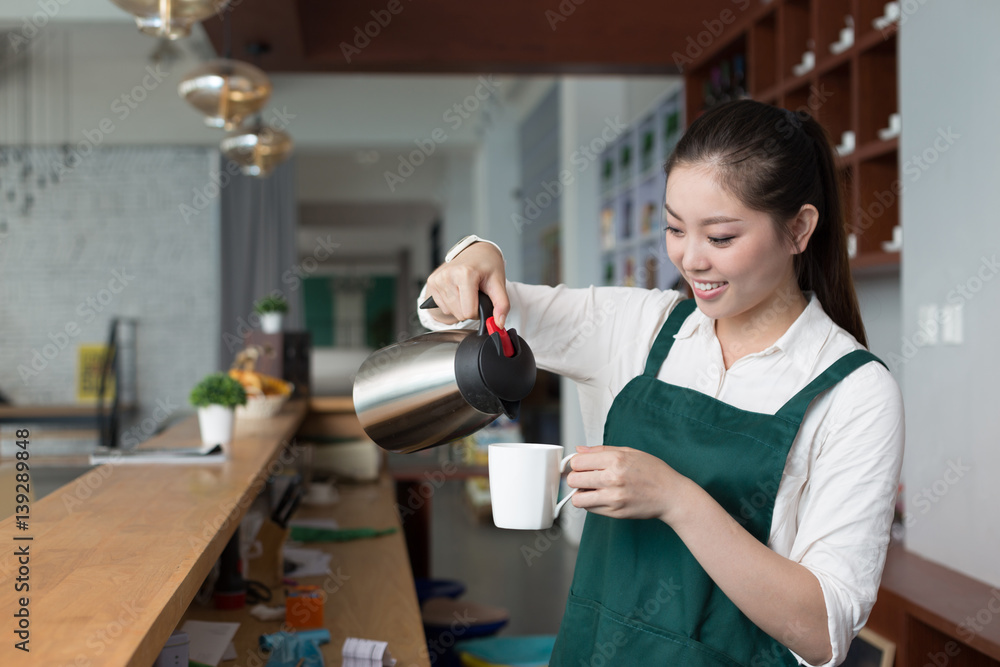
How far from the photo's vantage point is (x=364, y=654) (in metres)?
1.52

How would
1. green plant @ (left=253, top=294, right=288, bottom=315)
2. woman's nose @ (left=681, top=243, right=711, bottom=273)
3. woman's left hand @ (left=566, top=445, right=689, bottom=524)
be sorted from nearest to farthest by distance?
woman's left hand @ (left=566, top=445, right=689, bottom=524)
woman's nose @ (left=681, top=243, right=711, bottom=273)
green plant @ (left=253, top=294, right=288, bottom=315)

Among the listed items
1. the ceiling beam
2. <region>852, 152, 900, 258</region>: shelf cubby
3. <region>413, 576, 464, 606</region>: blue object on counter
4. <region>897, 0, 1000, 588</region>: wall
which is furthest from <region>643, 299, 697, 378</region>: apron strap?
the ceiling beam

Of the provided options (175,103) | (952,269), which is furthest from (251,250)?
(952,269)

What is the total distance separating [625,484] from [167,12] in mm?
1919

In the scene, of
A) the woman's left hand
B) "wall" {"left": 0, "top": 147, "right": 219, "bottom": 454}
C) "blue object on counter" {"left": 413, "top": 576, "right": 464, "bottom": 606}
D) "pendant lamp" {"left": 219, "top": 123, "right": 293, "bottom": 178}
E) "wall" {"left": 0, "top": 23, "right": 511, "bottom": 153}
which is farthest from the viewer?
"wall" {"left": 0, "top": 147, "right": 219, "bottom": 454}

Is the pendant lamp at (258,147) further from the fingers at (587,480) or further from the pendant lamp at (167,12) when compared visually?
the fingers at (587,480)

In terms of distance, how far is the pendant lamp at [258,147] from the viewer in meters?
3.88

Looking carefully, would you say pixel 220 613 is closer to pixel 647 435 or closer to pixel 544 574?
pixel 647 435

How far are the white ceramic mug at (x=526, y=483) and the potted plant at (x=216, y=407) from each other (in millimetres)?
1259

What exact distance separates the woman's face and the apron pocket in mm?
388


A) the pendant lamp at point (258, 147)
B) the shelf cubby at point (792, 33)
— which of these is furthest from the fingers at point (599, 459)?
the pendant lamp at point (258, 147)

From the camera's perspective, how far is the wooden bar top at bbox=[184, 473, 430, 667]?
1664 millimetres

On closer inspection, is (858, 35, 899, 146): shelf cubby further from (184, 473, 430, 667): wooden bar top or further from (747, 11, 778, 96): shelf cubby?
(184, 473, 430, 667): wooden bar top

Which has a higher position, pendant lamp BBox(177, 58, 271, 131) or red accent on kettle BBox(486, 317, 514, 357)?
pendant lamp BBox(177, 58, 271, 131)
